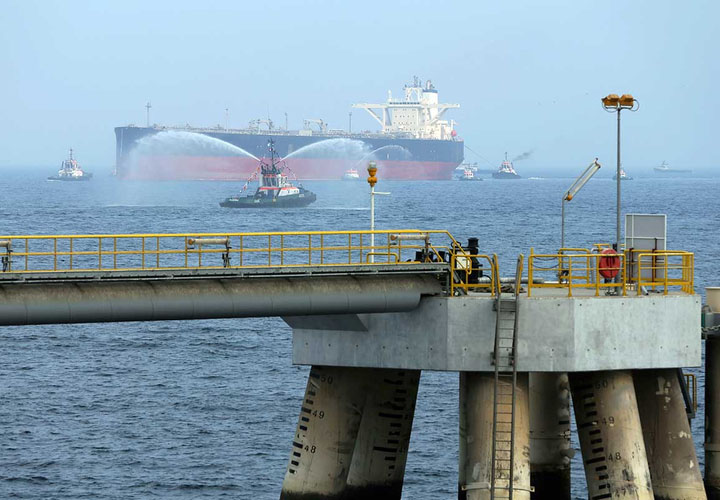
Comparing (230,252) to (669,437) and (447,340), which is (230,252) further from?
(447,340)

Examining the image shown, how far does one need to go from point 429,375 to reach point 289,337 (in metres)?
15.3

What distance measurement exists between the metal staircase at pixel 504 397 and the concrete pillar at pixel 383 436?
3.28 metres

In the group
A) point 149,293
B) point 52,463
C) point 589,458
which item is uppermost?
point 149,293

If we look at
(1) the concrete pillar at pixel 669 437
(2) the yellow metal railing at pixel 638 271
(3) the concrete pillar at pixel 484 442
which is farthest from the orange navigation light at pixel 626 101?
(3) the concrete pillar at pixel 484 442

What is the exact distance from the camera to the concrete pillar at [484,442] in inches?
1176

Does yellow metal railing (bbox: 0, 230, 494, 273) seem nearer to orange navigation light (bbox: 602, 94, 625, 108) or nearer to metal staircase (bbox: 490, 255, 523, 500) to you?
metal staircase (bbox: 490, 255, 523, 500)

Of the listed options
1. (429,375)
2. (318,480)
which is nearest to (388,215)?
(429,375)

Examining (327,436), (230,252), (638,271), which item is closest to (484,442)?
(327,436)

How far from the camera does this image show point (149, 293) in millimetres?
28875

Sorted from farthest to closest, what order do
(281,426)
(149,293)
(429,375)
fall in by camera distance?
(429,375)
(281,426)
(149,293)

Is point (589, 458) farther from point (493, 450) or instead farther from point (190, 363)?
point (190, 363)

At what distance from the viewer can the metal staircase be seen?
97.6ft

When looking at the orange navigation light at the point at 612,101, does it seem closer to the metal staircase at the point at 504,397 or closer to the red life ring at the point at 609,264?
the red life ring at the point at 609,264

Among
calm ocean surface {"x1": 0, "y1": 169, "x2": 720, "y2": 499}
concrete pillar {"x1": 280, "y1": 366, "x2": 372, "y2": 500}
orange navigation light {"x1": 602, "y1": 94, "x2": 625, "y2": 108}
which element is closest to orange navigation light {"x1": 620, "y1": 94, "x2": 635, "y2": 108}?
orange navigation light {"x1": 602, "y1": 94, "x2": 625, "y2": 108}
